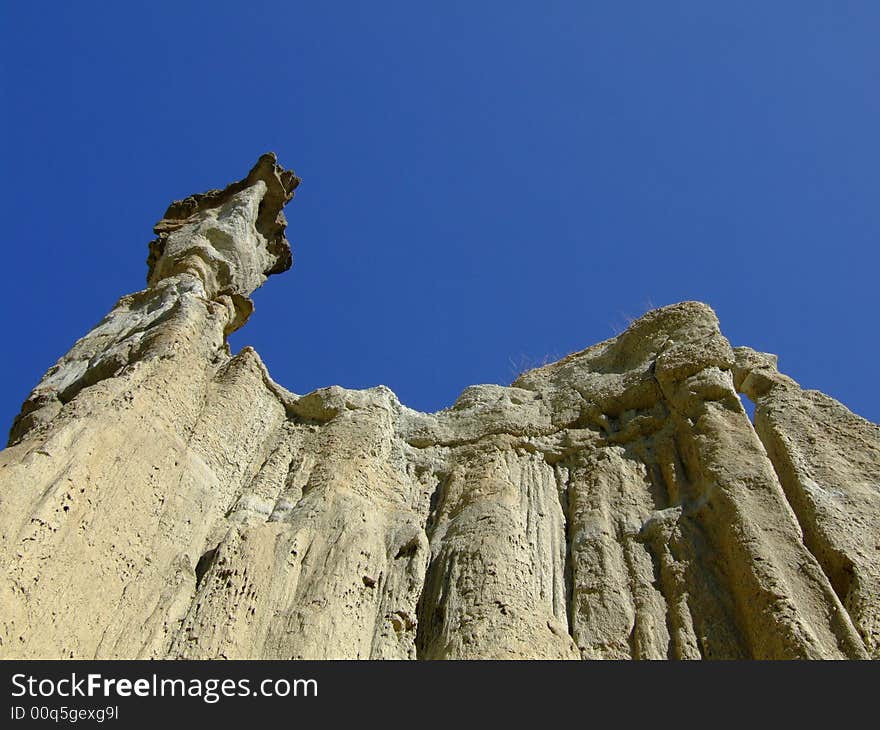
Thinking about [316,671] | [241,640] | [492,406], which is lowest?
[316,671]

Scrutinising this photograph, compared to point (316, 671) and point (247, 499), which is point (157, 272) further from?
point (316, 671)

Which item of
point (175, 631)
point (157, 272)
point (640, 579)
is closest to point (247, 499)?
point (175, 631)

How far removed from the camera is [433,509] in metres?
9.36

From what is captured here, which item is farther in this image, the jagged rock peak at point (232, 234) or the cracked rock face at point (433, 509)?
the jagged rock peak at point (232, 234)

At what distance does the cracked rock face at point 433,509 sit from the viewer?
659cm

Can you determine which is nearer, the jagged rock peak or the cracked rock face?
the cracked rock face

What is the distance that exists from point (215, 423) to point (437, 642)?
3251mm

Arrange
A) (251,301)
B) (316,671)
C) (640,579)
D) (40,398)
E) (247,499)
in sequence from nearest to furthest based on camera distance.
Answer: (316,671)
(640,579)
(247,499)
(40,398)
(251,301)

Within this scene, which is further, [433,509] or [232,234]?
[232,234]

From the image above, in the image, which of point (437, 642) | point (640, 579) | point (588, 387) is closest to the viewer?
point (437, 642)

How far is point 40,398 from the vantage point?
913 cm

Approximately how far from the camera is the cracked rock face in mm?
6594

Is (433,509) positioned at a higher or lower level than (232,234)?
lower

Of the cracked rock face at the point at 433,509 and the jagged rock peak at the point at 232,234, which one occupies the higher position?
the jagged rock peak at the point at 232,234
